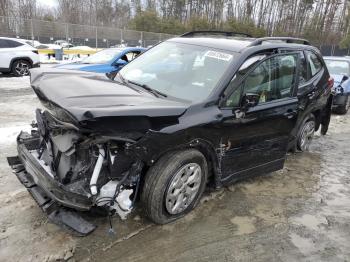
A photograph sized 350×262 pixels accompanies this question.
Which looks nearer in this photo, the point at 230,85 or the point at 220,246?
the point at 220,246

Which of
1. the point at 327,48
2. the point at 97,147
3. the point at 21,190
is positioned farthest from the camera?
the point at 327,48

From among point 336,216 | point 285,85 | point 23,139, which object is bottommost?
point 336,216

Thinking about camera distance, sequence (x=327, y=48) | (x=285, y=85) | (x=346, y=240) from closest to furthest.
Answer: (x=346, y=240), (x=285, y=85), (x=327, y=48)

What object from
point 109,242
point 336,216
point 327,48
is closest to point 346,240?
point 336,216

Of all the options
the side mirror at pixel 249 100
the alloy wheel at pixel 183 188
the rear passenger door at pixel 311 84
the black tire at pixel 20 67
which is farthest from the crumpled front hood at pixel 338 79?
the black tire at pixel 20 67

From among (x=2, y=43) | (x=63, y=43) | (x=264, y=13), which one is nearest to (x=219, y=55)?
(x=2, y=43)

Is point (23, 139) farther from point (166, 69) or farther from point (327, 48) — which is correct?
point (327, 48)

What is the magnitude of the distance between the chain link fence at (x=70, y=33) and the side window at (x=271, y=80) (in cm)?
2003

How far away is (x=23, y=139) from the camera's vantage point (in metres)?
4.10

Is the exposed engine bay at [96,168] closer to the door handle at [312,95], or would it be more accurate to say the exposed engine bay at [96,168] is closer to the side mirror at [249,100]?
the side mirror at [249,100]

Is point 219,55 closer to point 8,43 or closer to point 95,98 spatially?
point 95,98

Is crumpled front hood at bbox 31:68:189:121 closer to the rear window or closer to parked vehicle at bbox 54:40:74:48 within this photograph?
the rear window

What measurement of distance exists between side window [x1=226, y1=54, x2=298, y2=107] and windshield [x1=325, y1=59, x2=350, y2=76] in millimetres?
6929

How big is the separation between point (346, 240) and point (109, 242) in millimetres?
2431
